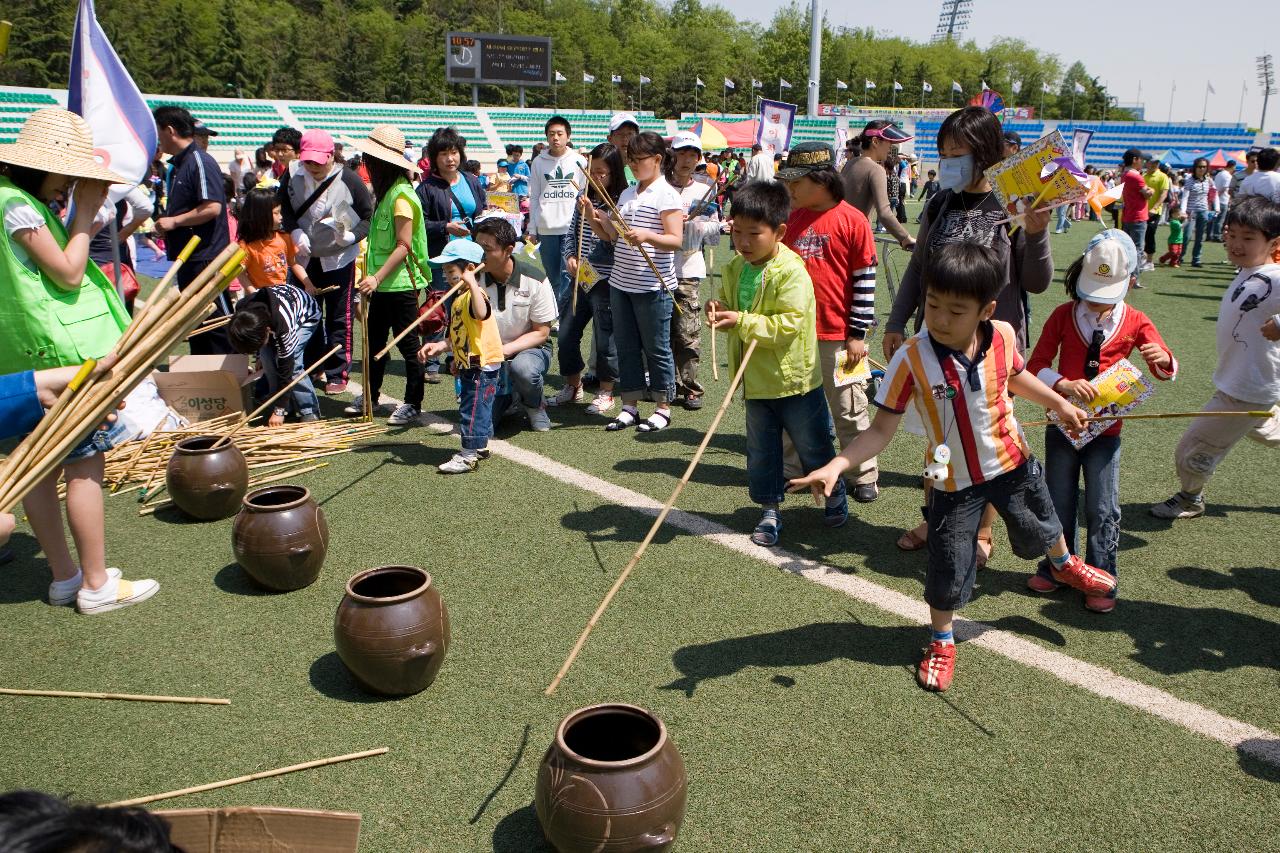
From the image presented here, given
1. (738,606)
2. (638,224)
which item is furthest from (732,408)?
(738,606)

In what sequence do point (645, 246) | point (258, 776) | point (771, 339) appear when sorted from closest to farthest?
point (258, 776) < point (771, 339) < point (645, 246)

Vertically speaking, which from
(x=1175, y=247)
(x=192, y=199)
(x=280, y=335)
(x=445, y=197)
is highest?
(x=445, y=197)

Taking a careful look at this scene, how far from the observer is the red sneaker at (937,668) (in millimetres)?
3650

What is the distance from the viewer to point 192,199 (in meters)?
7.54

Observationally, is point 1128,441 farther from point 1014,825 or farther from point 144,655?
point 144,655

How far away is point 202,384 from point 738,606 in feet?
15.9

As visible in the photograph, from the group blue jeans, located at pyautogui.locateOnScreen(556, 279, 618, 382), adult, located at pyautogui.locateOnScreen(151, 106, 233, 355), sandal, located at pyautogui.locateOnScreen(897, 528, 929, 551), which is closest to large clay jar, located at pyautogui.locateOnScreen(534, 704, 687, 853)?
sandal, located at pyautogui.locateOnScreen(897, 528, 929, 551)

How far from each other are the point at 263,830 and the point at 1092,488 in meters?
3.72

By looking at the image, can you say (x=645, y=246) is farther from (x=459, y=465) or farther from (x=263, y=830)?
(x=263, y=830)

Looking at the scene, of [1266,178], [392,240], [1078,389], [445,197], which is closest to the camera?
[1078,389]

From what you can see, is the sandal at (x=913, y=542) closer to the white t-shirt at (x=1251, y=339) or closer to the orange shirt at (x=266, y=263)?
the white t-shirt at (x=1251, y=339)

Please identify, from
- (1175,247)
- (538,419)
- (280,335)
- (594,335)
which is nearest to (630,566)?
(538,419)

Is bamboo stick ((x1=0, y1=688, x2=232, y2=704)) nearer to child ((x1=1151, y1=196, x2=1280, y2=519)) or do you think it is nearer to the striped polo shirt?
the striped polo shirt

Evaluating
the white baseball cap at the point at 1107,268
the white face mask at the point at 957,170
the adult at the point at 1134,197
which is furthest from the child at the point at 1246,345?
the adult at the point at 1134,197
